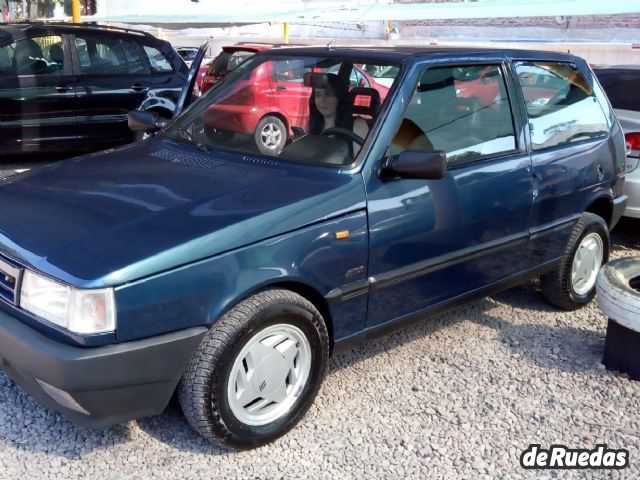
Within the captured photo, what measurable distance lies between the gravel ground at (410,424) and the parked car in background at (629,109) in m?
1.81

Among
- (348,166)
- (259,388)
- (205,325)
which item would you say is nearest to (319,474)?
(259,388)

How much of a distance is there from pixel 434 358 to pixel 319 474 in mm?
1249

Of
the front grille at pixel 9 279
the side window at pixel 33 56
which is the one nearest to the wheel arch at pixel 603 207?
the front grille at pixel 9 279

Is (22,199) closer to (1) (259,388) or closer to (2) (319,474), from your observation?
(1) (259,388)

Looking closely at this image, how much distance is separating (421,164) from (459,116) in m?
0.78

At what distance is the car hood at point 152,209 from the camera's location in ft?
8.41

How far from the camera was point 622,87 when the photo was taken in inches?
251

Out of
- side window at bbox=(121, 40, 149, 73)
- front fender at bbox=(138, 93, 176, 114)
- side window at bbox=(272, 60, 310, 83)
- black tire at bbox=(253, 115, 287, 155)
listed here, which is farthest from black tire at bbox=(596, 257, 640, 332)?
side window at bbox=(121, 40, 149, 73)

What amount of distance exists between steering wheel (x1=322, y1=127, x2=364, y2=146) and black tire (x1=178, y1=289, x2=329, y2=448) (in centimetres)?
84

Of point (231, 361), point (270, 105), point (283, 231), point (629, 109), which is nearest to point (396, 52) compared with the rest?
point (270, 105)

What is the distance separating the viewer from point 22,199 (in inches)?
122

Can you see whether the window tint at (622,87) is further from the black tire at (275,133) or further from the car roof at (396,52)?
the black tire at (275,133)

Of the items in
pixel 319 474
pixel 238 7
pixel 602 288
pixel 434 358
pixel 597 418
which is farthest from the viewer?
pixel 238 7

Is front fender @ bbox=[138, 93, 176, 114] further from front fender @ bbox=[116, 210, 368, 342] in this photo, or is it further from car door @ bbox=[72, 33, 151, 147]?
front fender @ bbox=[116, 210, 368, 342]
